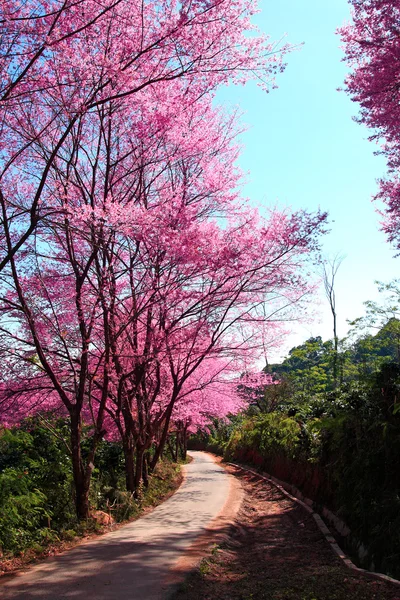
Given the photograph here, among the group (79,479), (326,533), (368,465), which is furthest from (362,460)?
(79,479)

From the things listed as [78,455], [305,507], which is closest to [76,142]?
[78,455]

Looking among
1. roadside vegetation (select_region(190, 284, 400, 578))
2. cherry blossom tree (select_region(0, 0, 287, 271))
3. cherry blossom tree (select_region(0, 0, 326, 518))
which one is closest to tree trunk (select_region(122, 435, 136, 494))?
cherry blossom tree (select_region(0, 0, 326, 518))

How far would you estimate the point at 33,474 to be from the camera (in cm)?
948

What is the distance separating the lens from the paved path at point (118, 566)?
4.92 metres

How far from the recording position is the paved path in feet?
16.1

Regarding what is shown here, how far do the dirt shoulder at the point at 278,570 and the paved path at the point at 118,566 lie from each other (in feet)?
1.53

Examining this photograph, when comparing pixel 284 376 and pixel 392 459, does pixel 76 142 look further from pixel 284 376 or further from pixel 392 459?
pixel 284 376

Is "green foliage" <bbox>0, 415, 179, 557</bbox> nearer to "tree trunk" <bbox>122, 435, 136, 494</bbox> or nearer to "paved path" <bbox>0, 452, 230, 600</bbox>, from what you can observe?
"tree trunk" <bbox>122, 435, 136, 494</bbox>

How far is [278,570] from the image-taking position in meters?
5.83

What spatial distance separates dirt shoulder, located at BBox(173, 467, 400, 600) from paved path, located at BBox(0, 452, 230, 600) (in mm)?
467

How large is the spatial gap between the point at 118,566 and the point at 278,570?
1.90m

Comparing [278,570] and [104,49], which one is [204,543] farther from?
[104,49]

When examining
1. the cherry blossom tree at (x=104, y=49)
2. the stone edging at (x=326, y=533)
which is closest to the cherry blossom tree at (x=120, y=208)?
the cherry blossom tree at (x=104, y=49)

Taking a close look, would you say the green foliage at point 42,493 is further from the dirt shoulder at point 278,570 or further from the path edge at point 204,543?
the dirt shoulder at point 278,570
